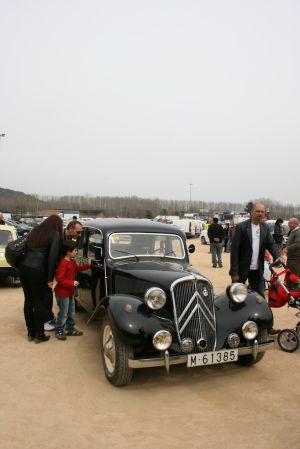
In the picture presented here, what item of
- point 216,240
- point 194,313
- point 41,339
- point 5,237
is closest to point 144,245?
point 194,313

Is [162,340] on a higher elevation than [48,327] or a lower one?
Answer: higher

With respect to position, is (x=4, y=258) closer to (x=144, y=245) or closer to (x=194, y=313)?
(x=144, y=245)

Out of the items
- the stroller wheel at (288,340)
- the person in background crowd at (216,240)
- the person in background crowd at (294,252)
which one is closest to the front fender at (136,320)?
the stroller wheel at (288,340)

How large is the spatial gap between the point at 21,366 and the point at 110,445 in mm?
2181

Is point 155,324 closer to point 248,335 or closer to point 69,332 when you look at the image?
point 248,335

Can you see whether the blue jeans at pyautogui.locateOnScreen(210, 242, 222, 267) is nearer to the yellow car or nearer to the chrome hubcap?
the yellow car

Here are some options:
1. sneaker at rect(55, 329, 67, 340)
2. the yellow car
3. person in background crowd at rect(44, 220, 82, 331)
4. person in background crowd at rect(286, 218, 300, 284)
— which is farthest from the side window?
the yellow car

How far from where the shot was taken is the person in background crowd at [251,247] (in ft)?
20.2

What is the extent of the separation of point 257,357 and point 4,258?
7.03m

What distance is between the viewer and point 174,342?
4.46 m

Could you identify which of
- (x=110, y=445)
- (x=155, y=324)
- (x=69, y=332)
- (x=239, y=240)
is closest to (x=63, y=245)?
(x=69, y=332)

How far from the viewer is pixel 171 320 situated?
4605 millimetres

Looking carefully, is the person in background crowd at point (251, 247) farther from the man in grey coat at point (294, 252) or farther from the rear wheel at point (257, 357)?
the rear wheel at point (257, 357)

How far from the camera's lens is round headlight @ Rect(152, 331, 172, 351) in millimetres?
4301
